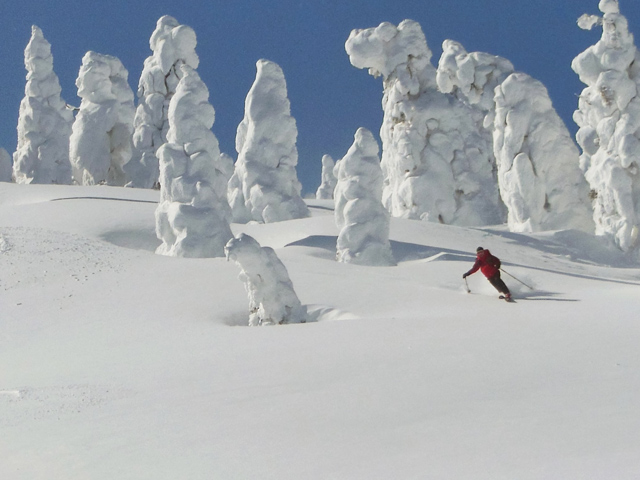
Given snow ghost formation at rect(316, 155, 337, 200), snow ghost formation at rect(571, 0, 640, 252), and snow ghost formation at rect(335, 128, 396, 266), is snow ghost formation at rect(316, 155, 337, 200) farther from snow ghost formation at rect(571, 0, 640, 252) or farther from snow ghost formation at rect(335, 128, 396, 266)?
snow ghost formation at rect(335, 128, 396, 266)

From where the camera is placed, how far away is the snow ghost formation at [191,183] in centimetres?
1605

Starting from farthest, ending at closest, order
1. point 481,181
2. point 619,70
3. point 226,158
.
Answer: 1. point 226,158
2. point 481,181
3. point 619,70

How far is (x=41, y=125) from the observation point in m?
32.5

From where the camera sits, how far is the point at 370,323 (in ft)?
27.2

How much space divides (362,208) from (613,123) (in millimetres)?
11802

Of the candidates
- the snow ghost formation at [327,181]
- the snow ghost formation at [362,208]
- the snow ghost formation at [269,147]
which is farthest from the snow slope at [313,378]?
the snow ghost formation at [327,181]

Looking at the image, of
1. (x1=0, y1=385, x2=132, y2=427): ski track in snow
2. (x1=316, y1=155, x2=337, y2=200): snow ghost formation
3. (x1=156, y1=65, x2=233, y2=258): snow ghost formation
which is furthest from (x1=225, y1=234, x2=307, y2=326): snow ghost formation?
(x1=316, y1=155, x2=337, y2=200): snow ghost formation

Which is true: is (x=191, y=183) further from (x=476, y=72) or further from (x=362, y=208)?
(x=476, y=72)

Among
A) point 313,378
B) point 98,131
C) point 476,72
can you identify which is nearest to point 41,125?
point 98,131

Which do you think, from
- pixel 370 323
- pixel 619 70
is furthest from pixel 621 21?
pixel 370 323

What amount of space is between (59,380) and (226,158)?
31.4 m

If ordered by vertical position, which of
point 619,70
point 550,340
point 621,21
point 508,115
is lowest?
point 550,340

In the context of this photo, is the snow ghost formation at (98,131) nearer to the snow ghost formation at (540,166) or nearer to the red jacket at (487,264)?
the snow ghost formation at (540,166)

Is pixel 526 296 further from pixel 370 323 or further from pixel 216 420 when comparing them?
pixel 216 420
